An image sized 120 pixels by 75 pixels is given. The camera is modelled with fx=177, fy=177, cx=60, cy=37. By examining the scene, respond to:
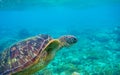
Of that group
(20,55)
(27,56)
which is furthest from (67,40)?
(20,55)

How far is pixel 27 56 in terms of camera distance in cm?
474

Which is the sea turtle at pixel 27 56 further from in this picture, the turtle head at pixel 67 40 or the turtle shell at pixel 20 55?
the turtle head at pixel 67 40

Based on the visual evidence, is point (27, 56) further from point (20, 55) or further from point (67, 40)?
point (67, 40)

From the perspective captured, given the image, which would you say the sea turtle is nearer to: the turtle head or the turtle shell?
the turtle shell

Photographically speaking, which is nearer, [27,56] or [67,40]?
[27,56]

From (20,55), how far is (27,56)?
0.19 metres

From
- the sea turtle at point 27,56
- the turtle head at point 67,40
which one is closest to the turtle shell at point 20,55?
the sea turtle at point 27,56

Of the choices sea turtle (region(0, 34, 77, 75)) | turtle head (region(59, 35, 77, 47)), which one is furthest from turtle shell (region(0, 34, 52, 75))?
turtle head (region(59, 35, 77, 47))

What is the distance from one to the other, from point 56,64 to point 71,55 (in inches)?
92.5

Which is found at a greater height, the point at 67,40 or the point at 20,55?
the point at 67,40

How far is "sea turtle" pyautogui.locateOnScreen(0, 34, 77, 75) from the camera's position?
463cm

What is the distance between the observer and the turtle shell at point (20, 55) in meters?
4.62

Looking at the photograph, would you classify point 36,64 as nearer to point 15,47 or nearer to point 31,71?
point 31,71

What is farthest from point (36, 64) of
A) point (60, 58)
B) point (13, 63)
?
point (60, 58)
